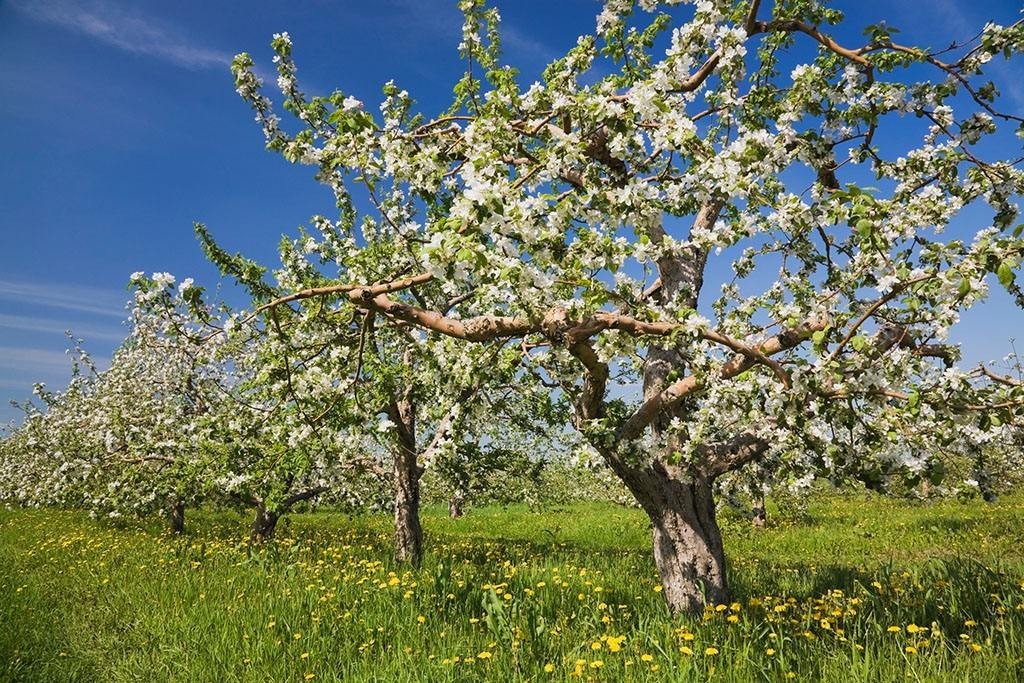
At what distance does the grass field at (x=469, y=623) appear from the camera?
4711mm

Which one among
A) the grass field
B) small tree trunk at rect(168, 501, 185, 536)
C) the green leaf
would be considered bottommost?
the grass field

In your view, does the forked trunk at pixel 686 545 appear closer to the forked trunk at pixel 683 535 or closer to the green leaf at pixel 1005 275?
the forked trunk at pixel 683 535

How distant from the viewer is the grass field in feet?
15.5

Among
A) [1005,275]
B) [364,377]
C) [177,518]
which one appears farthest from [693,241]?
[177,518]

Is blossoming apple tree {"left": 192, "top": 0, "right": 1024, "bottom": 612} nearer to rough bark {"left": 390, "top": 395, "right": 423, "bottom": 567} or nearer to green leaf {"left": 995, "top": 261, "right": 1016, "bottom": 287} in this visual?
green leaf {"left": 995, "top": 261, "right": 1016, "bottom": 287}

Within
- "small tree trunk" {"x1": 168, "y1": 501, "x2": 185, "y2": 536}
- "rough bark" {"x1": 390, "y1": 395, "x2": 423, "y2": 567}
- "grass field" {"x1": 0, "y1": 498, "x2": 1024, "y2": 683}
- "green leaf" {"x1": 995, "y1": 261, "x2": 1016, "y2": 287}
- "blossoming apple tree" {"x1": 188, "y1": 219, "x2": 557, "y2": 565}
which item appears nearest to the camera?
"green leaf" {"x1": 995, "y1": 261, "x2": 1016, "y2": 287}

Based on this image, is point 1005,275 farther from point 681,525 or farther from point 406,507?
point 406,507

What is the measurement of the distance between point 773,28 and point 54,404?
99.1 feet

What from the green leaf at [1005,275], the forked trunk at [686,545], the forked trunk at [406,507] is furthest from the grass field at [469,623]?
the green leaf at [1005,275]

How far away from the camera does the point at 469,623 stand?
6191mm

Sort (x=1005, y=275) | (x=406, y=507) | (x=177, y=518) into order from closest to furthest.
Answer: (x=1005, y=275) → (x=406, y=507) → (x=177, y=518)

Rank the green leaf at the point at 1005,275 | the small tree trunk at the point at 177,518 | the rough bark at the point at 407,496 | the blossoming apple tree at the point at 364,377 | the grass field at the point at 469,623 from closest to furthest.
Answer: the green leaf at the point at 1005,275
the grass field at the point at 469,623
the blossoming apple tree at the point at 364,377
the rough bark at the point at 407,496
the small tree trunk at the point at 177,518

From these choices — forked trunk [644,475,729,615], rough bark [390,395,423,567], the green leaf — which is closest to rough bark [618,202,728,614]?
forked trunk [644,475,729,615]

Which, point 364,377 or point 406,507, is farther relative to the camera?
point 406,507
